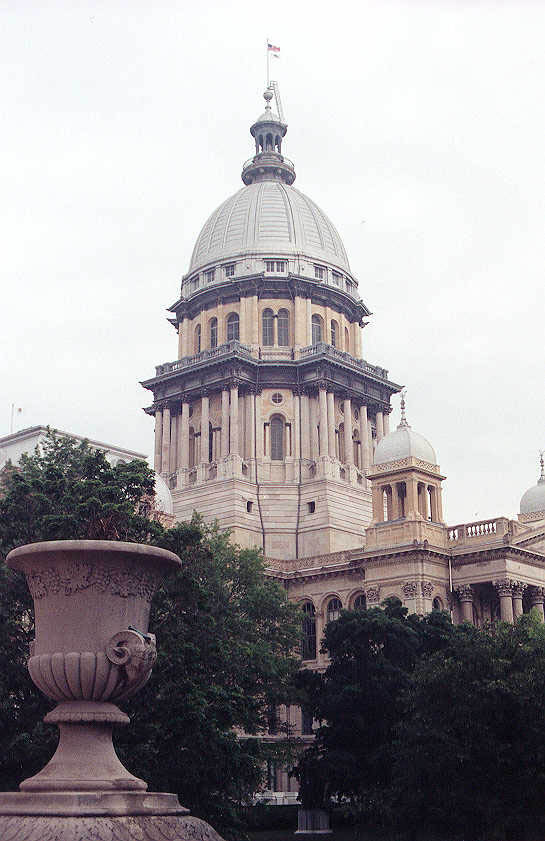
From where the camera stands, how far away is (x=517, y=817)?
33906 mm

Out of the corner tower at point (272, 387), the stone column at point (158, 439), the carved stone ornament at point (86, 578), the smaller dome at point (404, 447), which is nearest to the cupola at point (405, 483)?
the smaller dome at point (404, 447)

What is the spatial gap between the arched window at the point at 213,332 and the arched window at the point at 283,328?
196 inches

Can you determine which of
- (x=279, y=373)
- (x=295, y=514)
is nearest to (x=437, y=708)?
(x=295, y=514)

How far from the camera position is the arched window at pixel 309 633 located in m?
71.2

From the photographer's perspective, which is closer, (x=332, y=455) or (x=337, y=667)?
(x=337, y=667)

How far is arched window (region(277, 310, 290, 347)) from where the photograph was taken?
282 ft

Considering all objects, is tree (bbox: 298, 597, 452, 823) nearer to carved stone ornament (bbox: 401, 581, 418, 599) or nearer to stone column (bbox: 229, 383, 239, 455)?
carved stone ornament (bbox: 401, 581, 418, 599)

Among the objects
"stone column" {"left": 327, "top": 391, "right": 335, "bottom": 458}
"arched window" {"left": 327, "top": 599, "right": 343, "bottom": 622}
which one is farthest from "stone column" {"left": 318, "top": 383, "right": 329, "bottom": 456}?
"arched window" {"left": 327, "top": 599, "right": 343, "bottom": 622}

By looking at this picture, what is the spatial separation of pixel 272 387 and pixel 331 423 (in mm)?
5220

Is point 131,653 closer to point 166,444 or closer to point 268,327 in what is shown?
point 166,444

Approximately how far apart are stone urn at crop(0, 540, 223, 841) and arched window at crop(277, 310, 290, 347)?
65.8m

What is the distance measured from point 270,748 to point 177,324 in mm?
49441

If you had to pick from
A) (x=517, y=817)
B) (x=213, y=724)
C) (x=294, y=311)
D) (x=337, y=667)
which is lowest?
(x=517, y=817)

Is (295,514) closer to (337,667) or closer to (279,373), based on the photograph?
(279,373)
